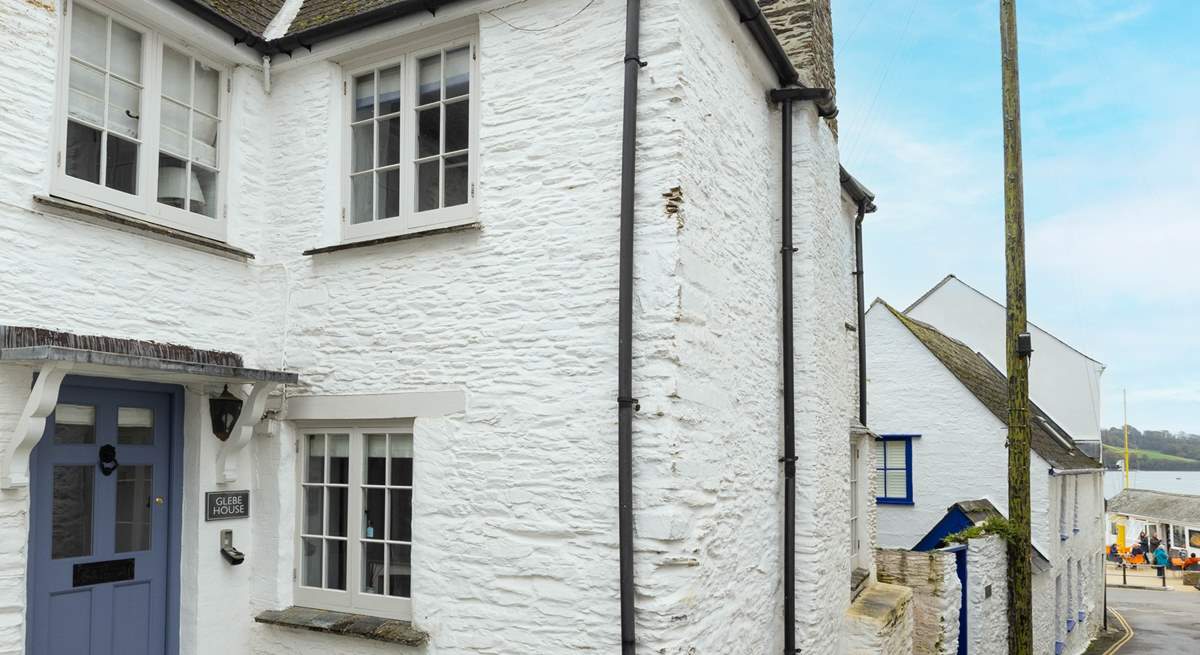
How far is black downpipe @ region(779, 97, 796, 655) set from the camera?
785 centimetres

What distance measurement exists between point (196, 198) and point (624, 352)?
367cm

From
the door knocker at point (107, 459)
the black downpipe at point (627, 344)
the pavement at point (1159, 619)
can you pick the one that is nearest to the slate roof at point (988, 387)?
the pavement at point (1159, 619)

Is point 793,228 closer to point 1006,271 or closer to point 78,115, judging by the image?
point 1006,271

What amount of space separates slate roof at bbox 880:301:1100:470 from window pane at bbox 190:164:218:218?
572 inches

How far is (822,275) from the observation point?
8.83 metres

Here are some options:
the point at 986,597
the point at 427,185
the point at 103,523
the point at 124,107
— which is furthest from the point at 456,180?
the point at 986,597

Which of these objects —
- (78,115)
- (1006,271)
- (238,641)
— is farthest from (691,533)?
(1006,271)

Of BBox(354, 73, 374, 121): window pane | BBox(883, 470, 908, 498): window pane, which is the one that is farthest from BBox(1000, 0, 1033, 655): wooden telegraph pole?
BBox(883, 470, 908, 498): window pane

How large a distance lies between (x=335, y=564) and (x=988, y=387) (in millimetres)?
15745

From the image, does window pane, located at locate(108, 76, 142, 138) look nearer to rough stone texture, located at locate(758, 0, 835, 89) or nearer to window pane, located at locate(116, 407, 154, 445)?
window pane, located at locate(116, 407, 154, 445)

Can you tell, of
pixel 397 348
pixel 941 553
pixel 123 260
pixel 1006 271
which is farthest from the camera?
pixel 941 553

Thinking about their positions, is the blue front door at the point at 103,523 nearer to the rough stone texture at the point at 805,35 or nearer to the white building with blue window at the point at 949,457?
the rough stone texture at the point at 805,35

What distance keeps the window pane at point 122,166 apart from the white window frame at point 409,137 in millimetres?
1471

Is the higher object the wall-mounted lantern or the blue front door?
the wall-mounted lantern
